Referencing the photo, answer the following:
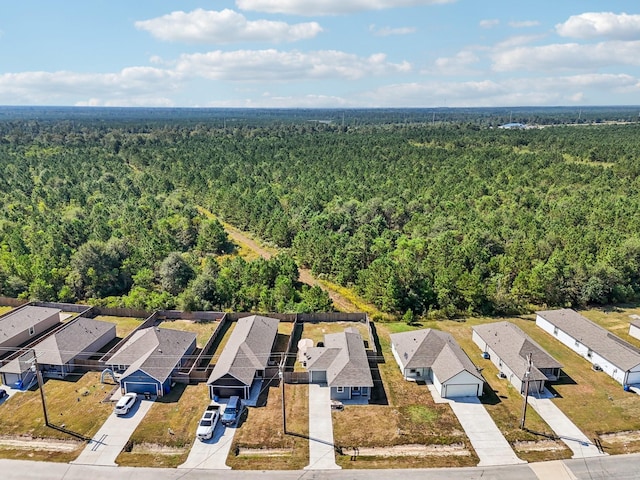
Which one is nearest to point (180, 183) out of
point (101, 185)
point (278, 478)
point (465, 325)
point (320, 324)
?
point (101, 185)

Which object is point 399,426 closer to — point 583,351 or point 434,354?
point 434,354

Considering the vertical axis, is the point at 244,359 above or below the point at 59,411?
above

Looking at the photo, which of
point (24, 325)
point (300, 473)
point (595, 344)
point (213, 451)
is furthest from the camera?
point (24, 325)

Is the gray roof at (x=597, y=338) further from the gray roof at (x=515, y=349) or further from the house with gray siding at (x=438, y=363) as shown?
the house with gray siding at (x=438, y=363)

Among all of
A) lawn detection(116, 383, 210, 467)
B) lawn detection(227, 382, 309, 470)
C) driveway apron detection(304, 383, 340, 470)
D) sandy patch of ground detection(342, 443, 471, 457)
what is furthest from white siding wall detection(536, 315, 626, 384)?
lawn detection(116, 383, 210, 467)

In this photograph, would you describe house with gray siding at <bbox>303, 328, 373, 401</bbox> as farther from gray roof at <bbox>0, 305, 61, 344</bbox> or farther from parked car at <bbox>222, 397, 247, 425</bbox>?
gray roof at <bbox>0, 305, 61, 344</bbox>

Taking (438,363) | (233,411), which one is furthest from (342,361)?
(233,411)

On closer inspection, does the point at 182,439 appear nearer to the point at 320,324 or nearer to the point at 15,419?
the point at 15,419
